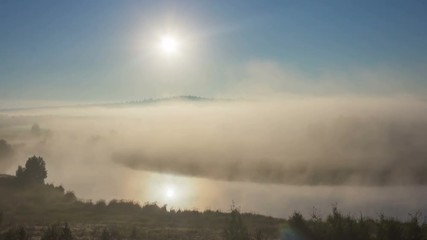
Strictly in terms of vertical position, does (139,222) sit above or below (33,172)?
below

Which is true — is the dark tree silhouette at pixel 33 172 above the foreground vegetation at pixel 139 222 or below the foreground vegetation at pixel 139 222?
above

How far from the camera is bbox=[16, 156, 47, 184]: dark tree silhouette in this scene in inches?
2736

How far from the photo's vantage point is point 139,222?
42.7 metres

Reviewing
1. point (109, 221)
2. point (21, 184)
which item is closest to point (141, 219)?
point (109, 221)

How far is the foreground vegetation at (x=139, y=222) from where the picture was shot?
87.2 ft

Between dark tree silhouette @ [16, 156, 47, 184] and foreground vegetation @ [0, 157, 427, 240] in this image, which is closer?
foreground vegetation @ [0, 157, 427, 240]

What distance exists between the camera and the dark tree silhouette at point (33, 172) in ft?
228

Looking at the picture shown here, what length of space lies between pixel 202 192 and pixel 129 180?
47387 mm

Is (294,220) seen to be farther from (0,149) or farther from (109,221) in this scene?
(0,149)

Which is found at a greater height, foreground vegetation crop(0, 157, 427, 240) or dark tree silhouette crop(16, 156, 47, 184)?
dark tree silhouette crop(16, 156, 47, 184)

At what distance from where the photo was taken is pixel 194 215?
1845 inches

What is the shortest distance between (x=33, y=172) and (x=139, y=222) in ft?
119

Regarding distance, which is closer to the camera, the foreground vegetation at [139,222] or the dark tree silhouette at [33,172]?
the foreground vegetation at [139,222]

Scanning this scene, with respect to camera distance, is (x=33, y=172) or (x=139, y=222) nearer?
(x=139, y=222)
